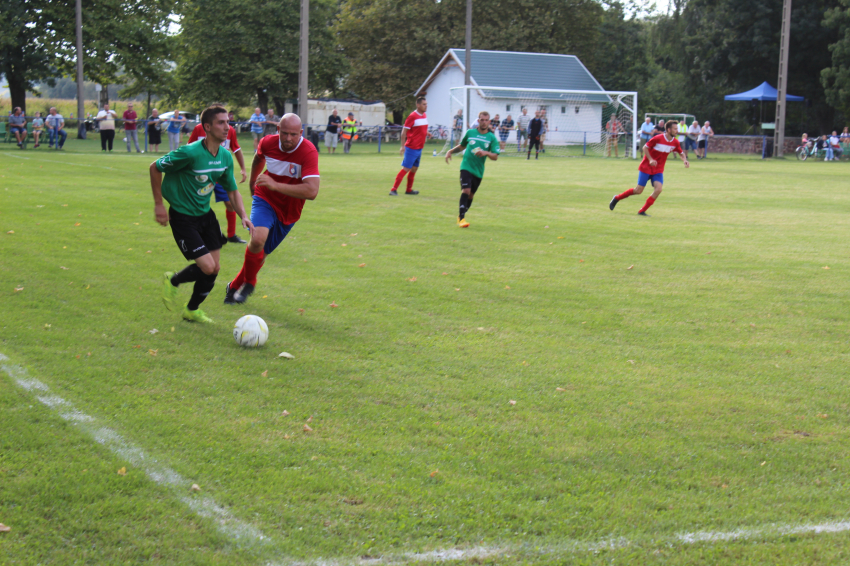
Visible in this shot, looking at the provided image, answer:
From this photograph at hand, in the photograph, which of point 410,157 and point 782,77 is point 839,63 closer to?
point 782,77

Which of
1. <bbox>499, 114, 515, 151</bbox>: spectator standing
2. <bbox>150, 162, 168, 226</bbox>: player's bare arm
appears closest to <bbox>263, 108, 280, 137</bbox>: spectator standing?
<bbox>499, 114, 515, 151</bbox>: spectator standing

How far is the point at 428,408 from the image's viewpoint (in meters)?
4.78

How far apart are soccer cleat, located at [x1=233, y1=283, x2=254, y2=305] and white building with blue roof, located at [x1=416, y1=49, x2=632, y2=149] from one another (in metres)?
31.8

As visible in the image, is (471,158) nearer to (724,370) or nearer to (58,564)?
(724,370)

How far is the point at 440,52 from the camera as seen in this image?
178 feet

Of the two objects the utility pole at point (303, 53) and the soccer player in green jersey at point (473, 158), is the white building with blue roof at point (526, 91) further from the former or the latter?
the soccer player in green jersey at point (473, 158)

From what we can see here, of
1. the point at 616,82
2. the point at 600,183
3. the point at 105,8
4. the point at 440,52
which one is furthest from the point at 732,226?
the point at 616,82

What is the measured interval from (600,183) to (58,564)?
19.7 meters

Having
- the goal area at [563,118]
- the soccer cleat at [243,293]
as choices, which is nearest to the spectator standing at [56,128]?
the goal area at [563,118]

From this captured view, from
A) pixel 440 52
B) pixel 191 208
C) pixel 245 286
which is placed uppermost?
pixel 440 52

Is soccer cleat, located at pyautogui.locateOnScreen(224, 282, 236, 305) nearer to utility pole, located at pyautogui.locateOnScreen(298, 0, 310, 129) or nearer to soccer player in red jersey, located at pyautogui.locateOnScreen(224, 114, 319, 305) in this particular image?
soccer player in red jersey, located at pyautogui.locateOnScreen(224, 114, 319, 305)

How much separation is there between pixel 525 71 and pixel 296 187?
148 feet

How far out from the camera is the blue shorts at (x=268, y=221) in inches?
277

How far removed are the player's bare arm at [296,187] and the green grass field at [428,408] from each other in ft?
3.56
